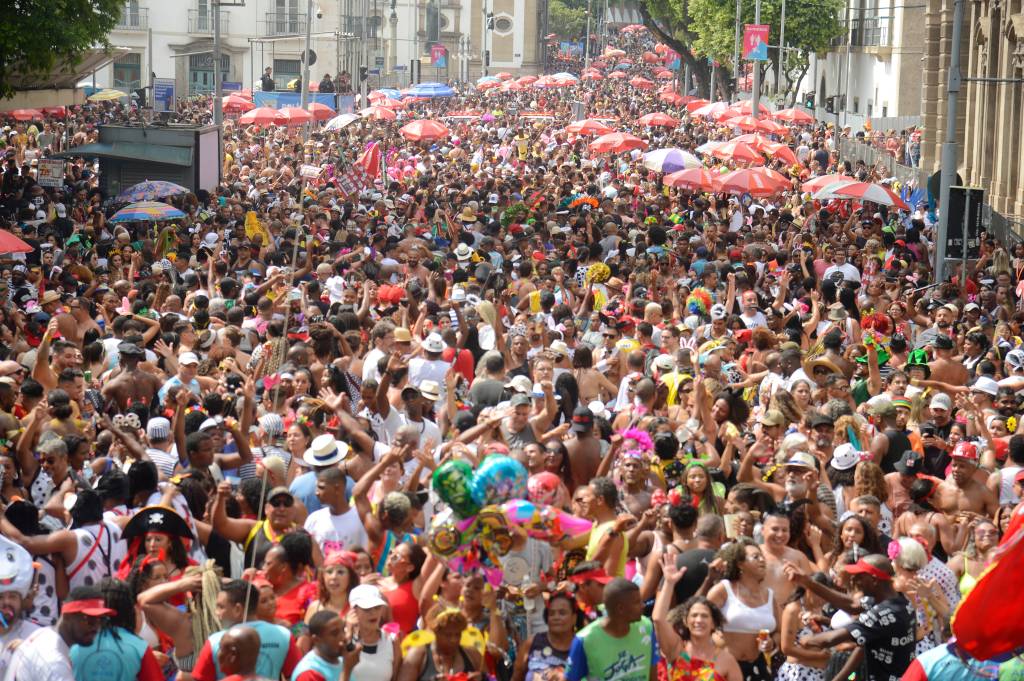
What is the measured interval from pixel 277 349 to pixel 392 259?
6.17 metres

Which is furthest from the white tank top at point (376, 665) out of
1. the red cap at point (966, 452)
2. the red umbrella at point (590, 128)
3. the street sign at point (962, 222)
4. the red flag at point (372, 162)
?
the red umbrella at point (590, 128)

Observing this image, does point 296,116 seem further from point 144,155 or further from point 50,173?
point 50,173

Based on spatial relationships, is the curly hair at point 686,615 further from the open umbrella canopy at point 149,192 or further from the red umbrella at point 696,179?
the open umbrella canopy at point 149,192

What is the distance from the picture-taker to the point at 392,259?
18.2 m

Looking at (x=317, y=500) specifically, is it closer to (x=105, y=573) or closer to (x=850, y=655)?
(x=105, y=573)

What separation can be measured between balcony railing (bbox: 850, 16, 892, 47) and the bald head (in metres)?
48.3

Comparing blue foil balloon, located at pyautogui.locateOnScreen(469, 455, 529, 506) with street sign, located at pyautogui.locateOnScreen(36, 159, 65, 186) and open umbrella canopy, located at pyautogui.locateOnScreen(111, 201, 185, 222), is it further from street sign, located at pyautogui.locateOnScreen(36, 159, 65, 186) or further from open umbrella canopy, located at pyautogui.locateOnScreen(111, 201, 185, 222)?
street sign, located at pyautogui.locateOnScreen(36, 159, 65, 186)

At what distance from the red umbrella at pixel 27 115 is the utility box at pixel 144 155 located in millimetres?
14552

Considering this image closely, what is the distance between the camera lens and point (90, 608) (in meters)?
6.45

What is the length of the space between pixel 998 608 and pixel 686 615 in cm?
184

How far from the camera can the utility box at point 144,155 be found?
82.4ft

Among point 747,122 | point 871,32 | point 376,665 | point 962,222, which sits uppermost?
point 871,32

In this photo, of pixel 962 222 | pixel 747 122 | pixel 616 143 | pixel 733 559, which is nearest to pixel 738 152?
pixel 616 143

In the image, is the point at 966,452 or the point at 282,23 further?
the point at 282,23
